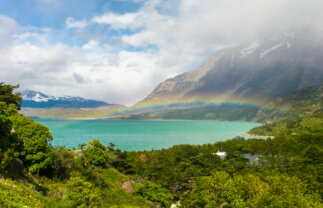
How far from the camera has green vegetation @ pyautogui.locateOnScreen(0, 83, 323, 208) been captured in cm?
2616

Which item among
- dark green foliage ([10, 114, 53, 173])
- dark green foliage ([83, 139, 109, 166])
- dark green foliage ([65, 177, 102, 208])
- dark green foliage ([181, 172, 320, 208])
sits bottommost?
dark green foliage ([181, 172, 320, 208])

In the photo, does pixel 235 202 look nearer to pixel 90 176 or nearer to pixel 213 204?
pixel 213 204

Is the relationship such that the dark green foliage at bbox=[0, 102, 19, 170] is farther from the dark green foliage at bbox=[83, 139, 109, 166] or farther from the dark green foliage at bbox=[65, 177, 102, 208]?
the dark green foliage at bbox=[83, 139, 109, 166]

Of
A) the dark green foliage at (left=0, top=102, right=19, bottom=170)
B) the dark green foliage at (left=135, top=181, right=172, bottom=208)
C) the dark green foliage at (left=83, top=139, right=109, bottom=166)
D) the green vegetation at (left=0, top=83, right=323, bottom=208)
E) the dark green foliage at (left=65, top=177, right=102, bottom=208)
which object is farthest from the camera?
the dark green foliage at (left=83, top=139, right=109, bottom=166)

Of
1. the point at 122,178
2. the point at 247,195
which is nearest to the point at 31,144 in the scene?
the point at 122,178

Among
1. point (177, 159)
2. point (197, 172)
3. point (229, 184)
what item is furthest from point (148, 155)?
point (229, 184)

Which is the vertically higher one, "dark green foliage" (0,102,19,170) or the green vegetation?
"dark green foliage" (0,102,19,170)

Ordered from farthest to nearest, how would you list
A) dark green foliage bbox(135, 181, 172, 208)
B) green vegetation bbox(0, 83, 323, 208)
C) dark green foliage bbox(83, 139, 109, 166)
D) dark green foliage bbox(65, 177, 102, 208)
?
dark green foliage bbox(83, 139, 109, 166)
dark green foliage bbox(135, 181, 172, 208)
green vegetation bbox(0, 83, 323, 208)
dark green foliage bbox(65, 177, 102, 208)

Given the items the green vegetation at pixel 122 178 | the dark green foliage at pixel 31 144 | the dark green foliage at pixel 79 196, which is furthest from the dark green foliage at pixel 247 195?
the dark green foliage at pixel 31 144

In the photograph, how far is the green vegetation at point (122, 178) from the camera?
85.8ft

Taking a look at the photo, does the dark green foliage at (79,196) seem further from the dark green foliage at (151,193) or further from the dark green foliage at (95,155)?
the dark green foliage at (95,155)

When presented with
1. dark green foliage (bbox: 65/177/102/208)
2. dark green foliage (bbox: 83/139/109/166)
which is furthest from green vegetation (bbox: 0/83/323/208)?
dark green foliage (bbox: 65/177/102/208)

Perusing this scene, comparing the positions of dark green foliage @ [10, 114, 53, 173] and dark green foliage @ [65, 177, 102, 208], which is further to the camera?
dark green foliage @ [10, 114, 53, 173]

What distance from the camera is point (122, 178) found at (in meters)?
52.2
